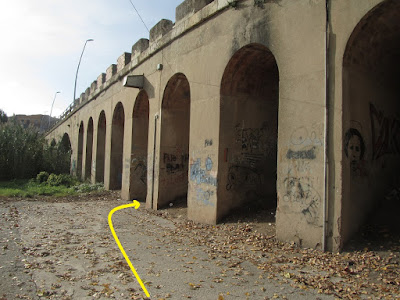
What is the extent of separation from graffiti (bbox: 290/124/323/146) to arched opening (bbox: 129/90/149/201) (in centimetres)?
807

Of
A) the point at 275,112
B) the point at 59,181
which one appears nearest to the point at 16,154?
the point at 59,181

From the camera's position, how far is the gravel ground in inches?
157

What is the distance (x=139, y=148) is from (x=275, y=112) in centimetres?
632

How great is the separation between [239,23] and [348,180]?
425 centimetres

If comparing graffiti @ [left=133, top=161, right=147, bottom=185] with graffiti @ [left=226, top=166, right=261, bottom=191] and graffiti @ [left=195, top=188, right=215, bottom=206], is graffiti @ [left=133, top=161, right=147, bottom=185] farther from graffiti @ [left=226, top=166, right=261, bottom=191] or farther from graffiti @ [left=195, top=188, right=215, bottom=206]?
graffiti @ [left=226, top=166, right=261, bottom=191]

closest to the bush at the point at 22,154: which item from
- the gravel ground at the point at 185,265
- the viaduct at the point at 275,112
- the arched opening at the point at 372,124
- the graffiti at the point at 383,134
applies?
the viaduct at the point at 275,112

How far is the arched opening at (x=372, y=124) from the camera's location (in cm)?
530

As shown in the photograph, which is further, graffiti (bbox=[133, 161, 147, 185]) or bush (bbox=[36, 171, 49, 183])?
bush (bbox=[36, 171, 49, 183])

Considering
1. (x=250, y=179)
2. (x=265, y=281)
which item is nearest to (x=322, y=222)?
(x=265, y=281)

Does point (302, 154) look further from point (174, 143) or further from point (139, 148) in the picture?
point (139, 148)

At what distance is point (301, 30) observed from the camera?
5945 millimetres

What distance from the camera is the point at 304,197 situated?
18.7 ft

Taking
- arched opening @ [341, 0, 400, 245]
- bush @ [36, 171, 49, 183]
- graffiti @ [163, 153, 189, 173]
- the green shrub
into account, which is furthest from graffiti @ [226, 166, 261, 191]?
bush @ [36, 171, 49, 183]

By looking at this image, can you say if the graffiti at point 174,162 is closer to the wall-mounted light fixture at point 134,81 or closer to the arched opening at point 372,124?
the wall-mounted light fixture at point 134,81
